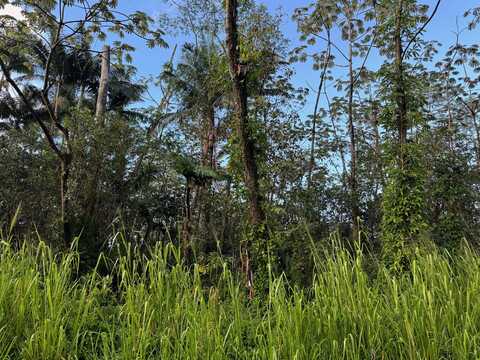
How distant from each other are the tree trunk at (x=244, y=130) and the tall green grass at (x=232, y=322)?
11.9 ft

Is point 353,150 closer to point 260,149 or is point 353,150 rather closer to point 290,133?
point 290,133

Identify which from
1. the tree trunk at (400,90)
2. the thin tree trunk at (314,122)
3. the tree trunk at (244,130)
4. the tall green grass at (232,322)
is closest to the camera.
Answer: the tall green grass at (232,322)

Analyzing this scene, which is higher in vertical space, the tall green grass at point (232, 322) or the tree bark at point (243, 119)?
the tree bark at point (243, 119)

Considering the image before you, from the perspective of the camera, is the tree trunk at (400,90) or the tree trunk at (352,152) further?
the tree trunk at (352,152)

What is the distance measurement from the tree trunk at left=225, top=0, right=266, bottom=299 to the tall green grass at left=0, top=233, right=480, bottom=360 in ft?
11.9

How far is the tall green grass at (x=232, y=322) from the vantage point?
1.92m

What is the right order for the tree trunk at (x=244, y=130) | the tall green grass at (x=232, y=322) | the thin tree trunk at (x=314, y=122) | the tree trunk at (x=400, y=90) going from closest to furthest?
the tall green grass at (x=232, y=322) → the tree trunk at (x=244, y=130) → the tree trunk at (x=400, y=90) → the thin tree trunk at (x=314, y=122)

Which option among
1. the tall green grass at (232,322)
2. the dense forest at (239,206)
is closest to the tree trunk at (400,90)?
the dense forest at (239,206)

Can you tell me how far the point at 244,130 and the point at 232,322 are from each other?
4443mm

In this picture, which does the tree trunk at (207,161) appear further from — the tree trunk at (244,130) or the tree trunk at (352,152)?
the tree trunk at (244,130)

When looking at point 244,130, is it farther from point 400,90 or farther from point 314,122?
point 314,122

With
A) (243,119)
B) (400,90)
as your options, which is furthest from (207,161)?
(400,90)

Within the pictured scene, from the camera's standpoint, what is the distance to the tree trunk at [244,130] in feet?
20.0

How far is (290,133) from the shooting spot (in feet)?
37.6
